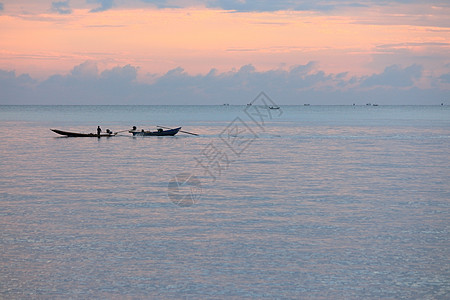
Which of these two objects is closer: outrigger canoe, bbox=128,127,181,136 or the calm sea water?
the calm sea water

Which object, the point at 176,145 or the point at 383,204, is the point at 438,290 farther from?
the point at 176,145

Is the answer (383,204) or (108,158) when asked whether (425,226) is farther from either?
(108,158)

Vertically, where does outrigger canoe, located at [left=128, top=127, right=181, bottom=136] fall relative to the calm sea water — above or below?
above

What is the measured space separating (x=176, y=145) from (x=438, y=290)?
44.0 meters

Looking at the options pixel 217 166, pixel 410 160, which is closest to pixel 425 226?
pixel 217 166

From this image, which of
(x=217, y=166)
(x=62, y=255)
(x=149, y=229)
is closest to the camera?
(x=62, y=255)

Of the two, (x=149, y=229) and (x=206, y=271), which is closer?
(x=206, y=271)

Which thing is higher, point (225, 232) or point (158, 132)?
point (158, 132)

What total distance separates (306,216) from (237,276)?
24.2 ft

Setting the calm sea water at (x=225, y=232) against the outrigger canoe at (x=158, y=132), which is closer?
the calm sea water at (x=225, y=232)

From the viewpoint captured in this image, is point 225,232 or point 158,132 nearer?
point 225,232

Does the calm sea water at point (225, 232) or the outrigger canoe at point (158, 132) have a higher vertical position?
the outrigger canoe at point (158, 132)

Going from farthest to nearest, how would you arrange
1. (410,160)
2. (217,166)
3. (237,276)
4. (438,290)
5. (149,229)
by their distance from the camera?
1. (410,160)
2. (217,166)
3. (149,229)
4. (237,276)
5. (438,290)

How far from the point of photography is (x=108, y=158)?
138 feet
